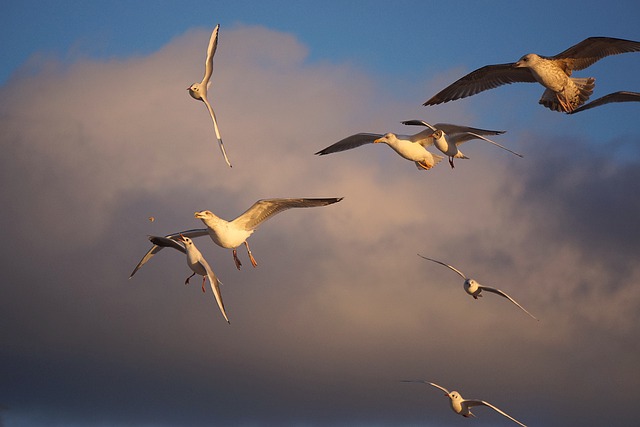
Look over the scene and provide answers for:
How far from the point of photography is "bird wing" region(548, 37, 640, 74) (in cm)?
2486

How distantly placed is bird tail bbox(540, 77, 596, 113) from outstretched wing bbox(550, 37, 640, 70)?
0.34 meters

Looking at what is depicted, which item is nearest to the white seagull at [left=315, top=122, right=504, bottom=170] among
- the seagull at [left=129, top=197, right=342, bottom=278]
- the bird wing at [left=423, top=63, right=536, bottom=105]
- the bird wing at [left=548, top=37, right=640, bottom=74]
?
the bird wing at [left=423, top=63, right=536, bottom=105]

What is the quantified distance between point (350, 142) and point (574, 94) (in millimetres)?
5865

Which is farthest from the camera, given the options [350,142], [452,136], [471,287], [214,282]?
[471,287]

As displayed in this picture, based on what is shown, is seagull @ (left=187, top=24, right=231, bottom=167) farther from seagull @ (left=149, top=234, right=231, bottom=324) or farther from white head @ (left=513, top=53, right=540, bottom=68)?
white head @ (left=513, top=53, right=540, bottom=68)

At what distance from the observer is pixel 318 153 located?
28797 millimetres

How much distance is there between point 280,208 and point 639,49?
9.03 meters

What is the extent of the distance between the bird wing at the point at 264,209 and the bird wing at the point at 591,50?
7.43 meters

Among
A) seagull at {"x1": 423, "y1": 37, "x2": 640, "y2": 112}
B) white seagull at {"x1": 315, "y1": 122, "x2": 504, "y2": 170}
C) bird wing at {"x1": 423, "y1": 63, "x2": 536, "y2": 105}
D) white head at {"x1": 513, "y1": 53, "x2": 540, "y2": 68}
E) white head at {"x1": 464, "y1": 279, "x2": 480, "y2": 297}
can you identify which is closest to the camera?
seagull at {"x1": 423, "y1": 37, "x2": 640, "y2": 112}

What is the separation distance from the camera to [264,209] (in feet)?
76.7

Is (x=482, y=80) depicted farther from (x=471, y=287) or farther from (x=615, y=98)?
(x=471, y=287)

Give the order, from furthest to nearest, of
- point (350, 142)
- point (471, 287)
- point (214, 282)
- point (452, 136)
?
point (471, 287)
point (350, 142)
point (452, 136)
point (214, 282)

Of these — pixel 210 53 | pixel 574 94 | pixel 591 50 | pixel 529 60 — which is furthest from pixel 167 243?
pixel 591 50

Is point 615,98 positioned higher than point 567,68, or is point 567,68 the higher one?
point 567,68
